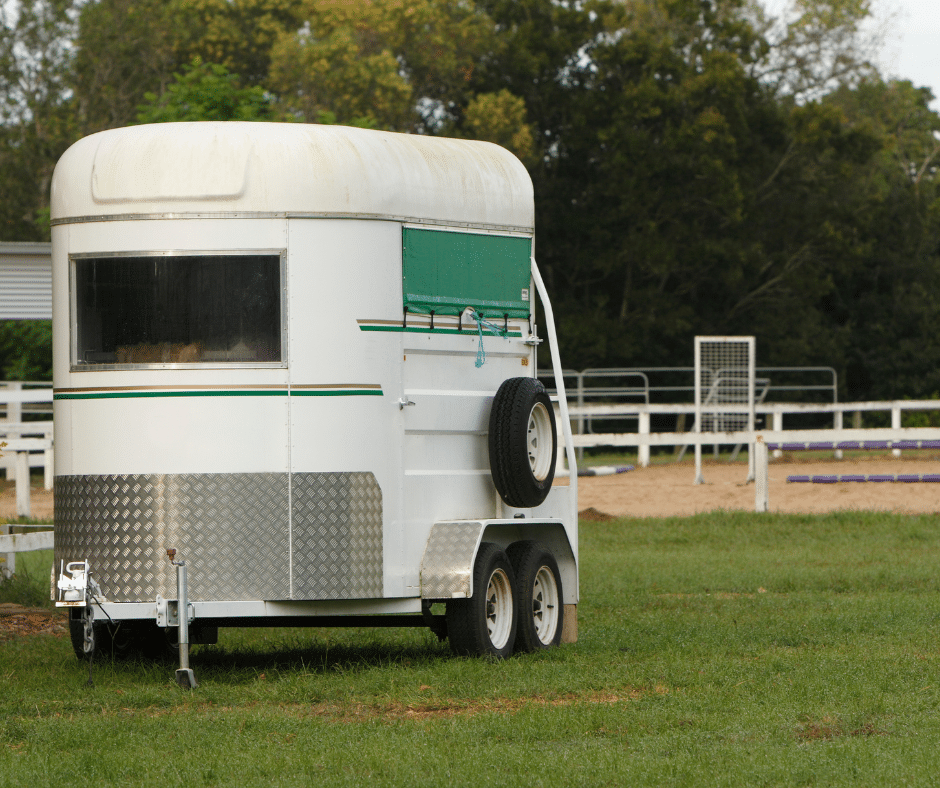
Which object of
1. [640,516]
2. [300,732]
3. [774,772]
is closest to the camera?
[774,772]

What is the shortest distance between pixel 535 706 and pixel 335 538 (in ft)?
5.44

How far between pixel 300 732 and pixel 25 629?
517 centimetres

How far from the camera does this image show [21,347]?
120ft

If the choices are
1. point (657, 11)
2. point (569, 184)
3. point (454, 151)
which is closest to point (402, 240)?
point (454, 151)


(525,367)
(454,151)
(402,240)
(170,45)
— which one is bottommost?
(525,367)

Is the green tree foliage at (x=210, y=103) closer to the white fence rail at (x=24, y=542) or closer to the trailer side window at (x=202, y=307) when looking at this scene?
the white fence rail at (x=24, y=542)

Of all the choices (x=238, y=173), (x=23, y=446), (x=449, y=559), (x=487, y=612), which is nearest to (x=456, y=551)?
(x=449, y=559)

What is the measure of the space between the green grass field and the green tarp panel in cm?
223

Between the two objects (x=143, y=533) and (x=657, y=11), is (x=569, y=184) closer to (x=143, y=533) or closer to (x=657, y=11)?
(x=657, y=11)

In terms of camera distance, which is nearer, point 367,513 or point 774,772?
point 774,772

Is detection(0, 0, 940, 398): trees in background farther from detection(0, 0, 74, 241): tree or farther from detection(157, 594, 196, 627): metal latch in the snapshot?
detection(157, 594, 196, 627): metal latch

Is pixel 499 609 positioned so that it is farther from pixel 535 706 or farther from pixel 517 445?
pixel 535 706

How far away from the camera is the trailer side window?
8.79 metres

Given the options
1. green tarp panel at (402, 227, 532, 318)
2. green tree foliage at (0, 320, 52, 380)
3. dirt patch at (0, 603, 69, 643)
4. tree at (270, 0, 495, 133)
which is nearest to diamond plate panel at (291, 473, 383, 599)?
green tarp panel at (402, 227, 532, 318)
